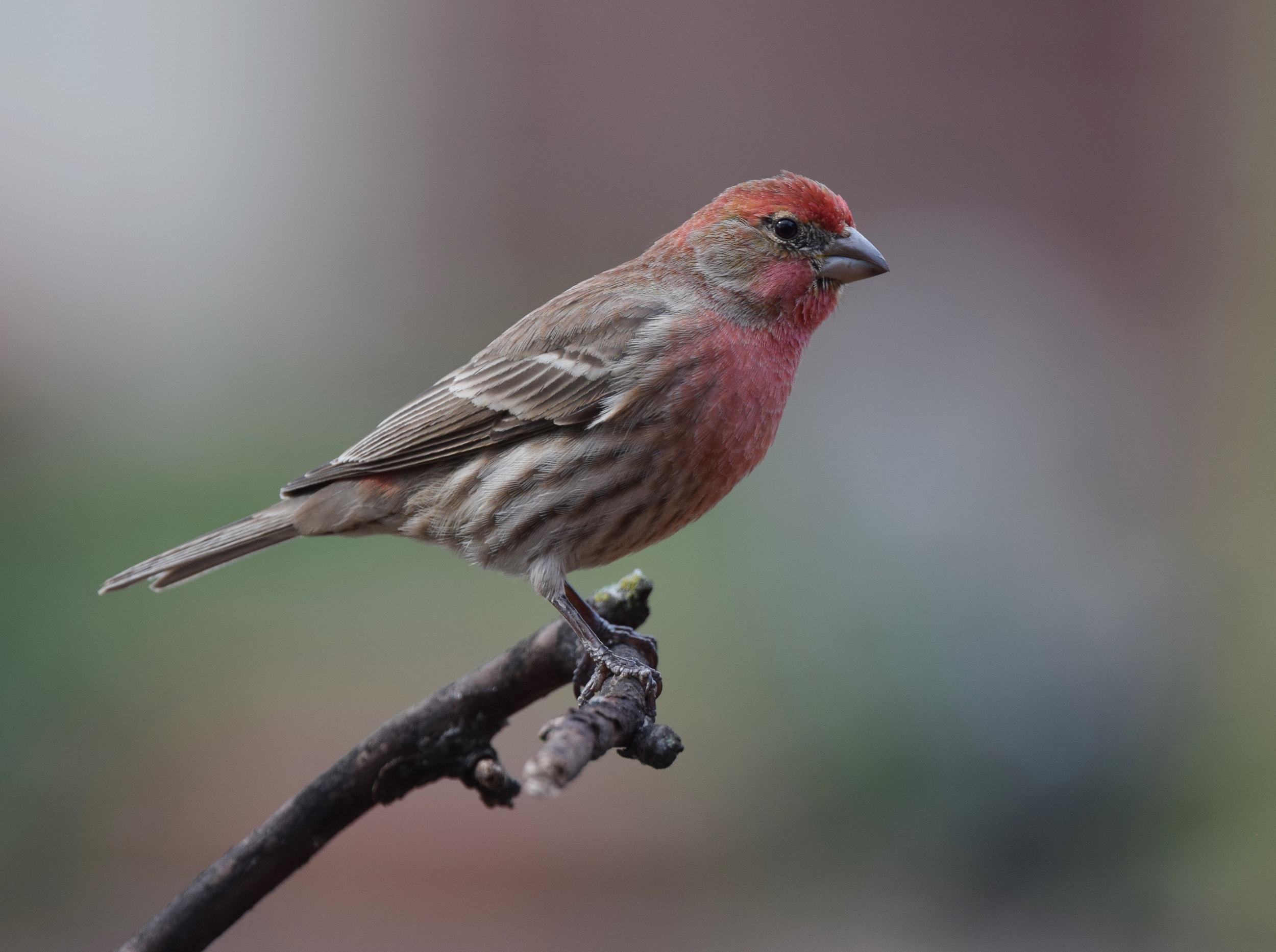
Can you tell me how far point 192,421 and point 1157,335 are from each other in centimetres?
797

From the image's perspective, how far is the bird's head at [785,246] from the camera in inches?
132

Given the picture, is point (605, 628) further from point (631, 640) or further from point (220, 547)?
point (220, 547)

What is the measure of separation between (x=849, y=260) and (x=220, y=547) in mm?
2051

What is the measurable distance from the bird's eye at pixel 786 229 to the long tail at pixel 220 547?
1666 mm

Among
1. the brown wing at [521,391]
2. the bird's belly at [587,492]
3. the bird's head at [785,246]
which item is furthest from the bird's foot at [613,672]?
the bird's head at [785,246]

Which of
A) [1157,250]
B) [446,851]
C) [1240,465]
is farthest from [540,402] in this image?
[1157,250]

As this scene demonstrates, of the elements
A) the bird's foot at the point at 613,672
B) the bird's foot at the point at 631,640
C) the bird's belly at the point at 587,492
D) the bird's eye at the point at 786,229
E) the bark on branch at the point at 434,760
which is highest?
the bird's eye at the point at 786,229

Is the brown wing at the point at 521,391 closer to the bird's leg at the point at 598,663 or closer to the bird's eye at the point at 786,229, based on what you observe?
the bird's eye at the point at 786,229

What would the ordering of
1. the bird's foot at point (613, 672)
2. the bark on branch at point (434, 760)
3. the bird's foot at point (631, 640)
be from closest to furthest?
the bark on branch at point (434, 760) < the bird's foot at point (613, 672) < the bird's foot at point (631, 640)

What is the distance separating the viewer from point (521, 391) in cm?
346

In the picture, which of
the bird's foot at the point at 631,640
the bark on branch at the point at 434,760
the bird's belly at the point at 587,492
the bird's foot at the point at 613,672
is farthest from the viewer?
the bird's foot at the point at 631,640

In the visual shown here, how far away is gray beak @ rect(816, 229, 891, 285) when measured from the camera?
3.32 metres

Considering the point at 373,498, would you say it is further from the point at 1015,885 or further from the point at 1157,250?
the point at 1157,250

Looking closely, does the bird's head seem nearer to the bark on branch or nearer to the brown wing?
the brown wing
